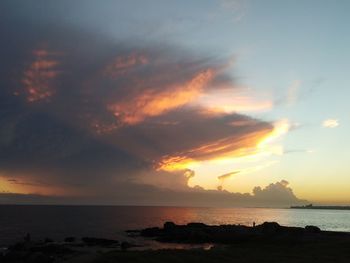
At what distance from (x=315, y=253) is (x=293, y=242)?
1670 cm

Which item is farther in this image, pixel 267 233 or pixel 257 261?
pixel 267 233

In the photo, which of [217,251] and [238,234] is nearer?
[217,251]

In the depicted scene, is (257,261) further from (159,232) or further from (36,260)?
(159,232)

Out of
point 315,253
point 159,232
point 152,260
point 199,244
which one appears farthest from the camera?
point 159,232

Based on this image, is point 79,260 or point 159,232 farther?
point 159,232

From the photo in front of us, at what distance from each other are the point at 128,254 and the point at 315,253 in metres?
23.5

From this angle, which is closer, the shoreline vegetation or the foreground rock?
the shoreline vegetation

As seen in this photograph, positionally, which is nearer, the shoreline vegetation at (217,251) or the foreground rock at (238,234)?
the shoreline vegetation at (217,251)

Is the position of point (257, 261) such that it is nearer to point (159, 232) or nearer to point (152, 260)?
point (152, 260)

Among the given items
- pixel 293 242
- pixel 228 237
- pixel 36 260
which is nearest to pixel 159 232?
pixel 228 237

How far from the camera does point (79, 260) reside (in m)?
43.8

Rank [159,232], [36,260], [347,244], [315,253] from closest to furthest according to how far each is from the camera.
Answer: [315,253] < [36,260] < [347,244] < [159,232]

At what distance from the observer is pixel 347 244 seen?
5906 cm

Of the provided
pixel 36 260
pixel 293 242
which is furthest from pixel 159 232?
pixel 36 260
